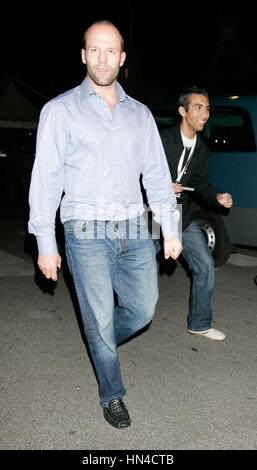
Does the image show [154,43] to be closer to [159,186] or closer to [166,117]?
[166,117]

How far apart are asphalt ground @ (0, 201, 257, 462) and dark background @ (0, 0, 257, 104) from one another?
18.4m

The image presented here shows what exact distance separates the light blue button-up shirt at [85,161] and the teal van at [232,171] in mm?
3151

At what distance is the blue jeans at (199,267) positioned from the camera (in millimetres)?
3895

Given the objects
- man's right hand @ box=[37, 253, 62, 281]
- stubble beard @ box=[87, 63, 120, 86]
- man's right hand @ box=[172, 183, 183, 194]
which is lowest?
man's right hand @ box=[37, 253, 62, 281]

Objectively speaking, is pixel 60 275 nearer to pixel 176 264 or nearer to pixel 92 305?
pixel 176 264

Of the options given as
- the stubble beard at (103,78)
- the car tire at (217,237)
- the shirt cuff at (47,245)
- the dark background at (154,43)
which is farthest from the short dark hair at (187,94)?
the dark background at (154,43)

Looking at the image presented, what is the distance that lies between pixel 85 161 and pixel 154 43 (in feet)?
74.6

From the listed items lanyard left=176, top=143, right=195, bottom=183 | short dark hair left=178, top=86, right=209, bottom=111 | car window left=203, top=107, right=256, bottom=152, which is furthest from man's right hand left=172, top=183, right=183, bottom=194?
car window left=203, top=107, right=256, bottom=152

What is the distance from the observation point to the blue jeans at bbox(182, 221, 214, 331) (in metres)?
3.89

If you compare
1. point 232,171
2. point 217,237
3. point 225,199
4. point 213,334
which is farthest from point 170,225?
point 217,237

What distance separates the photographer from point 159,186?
3055 millimetres

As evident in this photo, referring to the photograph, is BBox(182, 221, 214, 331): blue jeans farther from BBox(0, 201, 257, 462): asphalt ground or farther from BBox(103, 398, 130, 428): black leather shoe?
Answer: BBox(103, 398, 130, 428): black leather shoe

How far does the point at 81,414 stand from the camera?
2996 mm

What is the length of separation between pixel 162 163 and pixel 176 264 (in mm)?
3461
